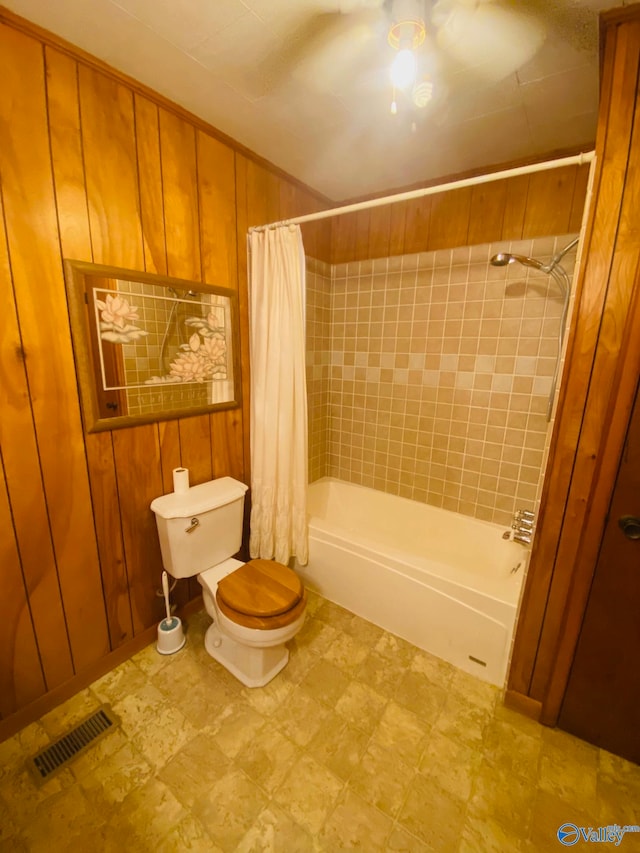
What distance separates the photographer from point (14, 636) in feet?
4.03

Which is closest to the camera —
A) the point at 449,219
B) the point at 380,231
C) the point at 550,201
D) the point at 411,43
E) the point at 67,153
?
the point at 411,43

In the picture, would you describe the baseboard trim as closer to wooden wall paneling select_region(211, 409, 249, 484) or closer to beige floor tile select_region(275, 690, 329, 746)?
beige floor tile select_region(275, 690, 329, 746)

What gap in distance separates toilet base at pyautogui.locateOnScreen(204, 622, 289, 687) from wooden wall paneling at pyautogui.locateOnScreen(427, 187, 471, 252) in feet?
7.37

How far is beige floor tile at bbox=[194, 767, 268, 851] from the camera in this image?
1024 mm

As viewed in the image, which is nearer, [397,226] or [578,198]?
[578,198]

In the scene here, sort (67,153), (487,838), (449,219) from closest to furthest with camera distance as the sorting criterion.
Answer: (487,838) < (67,153) < (449,219)

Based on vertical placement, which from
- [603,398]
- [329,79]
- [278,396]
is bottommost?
[278,396]

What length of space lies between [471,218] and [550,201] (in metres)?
0.37

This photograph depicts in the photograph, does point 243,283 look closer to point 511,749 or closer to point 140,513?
point 140,513

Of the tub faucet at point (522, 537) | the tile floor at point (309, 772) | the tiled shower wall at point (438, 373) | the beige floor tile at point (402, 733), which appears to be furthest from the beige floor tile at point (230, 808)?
the tiled shower wall at point (438, 373)

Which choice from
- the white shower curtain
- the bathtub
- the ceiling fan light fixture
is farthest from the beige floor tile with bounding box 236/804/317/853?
the ceiling fan light fixture

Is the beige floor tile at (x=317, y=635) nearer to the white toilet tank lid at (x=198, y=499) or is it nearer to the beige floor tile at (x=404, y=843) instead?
the beige floor tile at (x=404, y=843)

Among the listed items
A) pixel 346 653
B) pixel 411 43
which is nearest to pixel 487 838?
pixel 346 653

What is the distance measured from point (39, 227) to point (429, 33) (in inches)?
53.7
